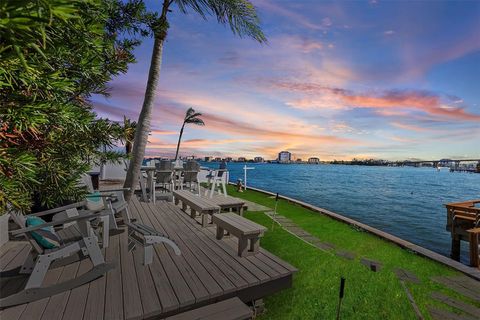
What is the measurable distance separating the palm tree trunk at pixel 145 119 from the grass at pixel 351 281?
445 centimetres

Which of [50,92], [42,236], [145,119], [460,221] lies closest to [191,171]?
[145,119]

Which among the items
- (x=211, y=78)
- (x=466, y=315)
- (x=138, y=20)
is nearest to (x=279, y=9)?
(x=211, y=78)

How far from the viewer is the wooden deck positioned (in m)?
2.93

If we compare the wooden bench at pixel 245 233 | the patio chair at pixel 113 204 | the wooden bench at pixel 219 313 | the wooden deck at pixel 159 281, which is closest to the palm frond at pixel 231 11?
the patio chair at pixel 113 204

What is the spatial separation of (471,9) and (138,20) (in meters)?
13.2

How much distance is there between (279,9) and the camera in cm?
984

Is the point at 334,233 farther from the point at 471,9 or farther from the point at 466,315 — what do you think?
the point at 471,9

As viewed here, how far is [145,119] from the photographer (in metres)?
7.27

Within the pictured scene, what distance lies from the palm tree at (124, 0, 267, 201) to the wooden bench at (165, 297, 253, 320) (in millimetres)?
4637

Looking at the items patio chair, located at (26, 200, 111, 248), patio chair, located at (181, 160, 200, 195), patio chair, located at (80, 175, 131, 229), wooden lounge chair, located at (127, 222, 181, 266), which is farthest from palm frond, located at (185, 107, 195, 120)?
wooden lounge chair, located at (127, 222, 181, 266)

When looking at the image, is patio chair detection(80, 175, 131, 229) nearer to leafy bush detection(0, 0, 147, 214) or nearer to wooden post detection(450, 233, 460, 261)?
leafy bush detection(0, 0, 147, 214)

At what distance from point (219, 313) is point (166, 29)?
771 cm

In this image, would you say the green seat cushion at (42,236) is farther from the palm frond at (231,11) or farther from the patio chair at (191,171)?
the palm frond at (231,11)

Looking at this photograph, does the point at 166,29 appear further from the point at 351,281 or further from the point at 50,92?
the point at 351,281
